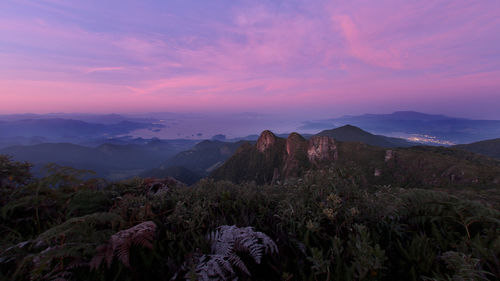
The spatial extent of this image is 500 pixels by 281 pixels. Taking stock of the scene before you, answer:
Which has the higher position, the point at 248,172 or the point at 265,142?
the point at 265,142

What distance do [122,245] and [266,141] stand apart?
16372 cm

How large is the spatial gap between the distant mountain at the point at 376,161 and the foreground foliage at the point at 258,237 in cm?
3486

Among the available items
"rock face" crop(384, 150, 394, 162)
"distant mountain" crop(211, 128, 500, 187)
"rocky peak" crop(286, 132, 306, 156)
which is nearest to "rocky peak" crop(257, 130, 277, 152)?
"distant mountain" crop(211, 128, 500, 187)

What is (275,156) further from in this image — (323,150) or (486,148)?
(486,148)

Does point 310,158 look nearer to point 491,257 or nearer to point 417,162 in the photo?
point 417,162

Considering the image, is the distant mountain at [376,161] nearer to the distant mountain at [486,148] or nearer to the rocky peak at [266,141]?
the rocky peak at [266,141]

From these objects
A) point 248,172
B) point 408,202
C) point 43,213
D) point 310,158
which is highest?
point 408,202

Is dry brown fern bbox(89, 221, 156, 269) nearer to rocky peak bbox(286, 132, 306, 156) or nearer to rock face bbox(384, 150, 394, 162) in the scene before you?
rock face bbox(384, 150, 394, 162)

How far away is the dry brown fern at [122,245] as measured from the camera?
71.3 inches

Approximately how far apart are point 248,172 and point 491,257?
14226 cm

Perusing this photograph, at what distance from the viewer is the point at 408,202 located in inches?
117

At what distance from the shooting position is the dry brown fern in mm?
1811

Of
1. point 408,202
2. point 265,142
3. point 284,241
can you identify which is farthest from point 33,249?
point 265,142

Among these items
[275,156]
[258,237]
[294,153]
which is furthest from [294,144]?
[258,237]
